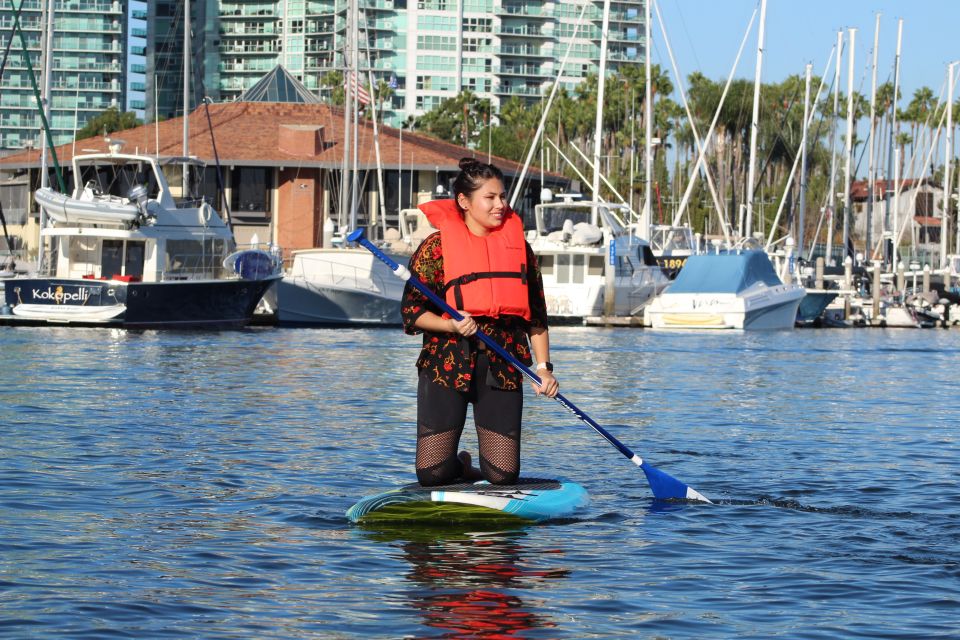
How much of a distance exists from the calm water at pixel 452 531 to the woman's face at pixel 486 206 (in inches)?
70.9

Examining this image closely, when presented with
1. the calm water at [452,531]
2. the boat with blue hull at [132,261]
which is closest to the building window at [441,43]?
the boat with blue hull at [132,261]

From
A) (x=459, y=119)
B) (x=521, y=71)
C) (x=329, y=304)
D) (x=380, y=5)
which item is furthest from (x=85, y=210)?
(x=521, y=71)

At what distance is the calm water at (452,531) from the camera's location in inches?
286

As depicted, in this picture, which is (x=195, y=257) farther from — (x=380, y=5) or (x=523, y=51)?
(x=523, y=51)

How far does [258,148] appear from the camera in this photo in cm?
6662

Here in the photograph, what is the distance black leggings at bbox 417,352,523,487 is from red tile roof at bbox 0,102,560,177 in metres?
52.8

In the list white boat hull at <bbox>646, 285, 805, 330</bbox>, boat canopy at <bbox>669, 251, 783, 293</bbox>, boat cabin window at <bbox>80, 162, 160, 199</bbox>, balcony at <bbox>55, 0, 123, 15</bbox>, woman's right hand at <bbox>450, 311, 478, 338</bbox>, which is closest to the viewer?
woman's right hand at <bbox>450, 311, 478, 338</bbox>

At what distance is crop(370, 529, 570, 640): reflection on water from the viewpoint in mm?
7070

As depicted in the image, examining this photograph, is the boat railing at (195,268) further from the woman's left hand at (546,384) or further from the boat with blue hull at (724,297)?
the woman's left hand at (546,384)

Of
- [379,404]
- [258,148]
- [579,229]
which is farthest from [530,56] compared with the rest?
[379,404]

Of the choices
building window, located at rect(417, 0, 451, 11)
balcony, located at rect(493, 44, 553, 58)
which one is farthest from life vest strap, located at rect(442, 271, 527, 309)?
balcony, located at rect(493, 44, 553, 58)

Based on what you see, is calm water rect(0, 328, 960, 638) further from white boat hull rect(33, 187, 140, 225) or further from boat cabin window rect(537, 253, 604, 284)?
boat cabin window rect(537, 253, 604, 284)

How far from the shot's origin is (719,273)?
150 feet

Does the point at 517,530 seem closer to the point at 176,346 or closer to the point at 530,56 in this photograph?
the point at 176,346
